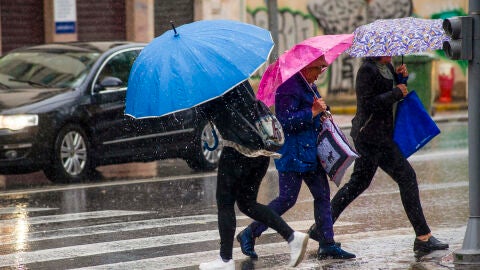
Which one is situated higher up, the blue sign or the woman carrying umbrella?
the woman carrying umbrella

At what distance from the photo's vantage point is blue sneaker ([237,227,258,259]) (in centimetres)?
891

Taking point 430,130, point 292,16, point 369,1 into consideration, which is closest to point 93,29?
point 292,16

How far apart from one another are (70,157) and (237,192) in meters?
6.81

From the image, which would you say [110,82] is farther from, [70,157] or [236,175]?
[236,175]

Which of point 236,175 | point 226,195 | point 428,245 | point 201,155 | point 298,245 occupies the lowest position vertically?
point 201,155

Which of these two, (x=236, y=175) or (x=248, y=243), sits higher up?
(x=236, y=175)

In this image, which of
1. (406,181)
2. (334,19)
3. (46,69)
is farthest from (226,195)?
(334,19)

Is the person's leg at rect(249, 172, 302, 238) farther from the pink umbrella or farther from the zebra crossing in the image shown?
the pink umbrella

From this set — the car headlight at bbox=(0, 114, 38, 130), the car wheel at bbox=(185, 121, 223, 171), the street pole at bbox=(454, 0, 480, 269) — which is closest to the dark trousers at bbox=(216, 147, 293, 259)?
the street pole at bbox=(454, 0, 480, 269)

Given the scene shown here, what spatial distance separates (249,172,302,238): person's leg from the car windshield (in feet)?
20.9

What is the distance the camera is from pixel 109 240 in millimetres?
9945

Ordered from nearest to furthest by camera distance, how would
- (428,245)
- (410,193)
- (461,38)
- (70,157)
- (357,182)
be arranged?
(461,38), (428,245), (410,193), (357,182), (70,157)

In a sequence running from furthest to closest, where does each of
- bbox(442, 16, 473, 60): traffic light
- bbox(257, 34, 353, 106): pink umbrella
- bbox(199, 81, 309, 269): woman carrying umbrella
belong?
bbox(257, 34, 353, 106): pink umbrella
bbox(442, 16, 473, 60): traffic light
bbox(199, 81, 309, 269): woman carrying umbrella

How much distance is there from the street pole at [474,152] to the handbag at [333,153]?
2.91 ft
